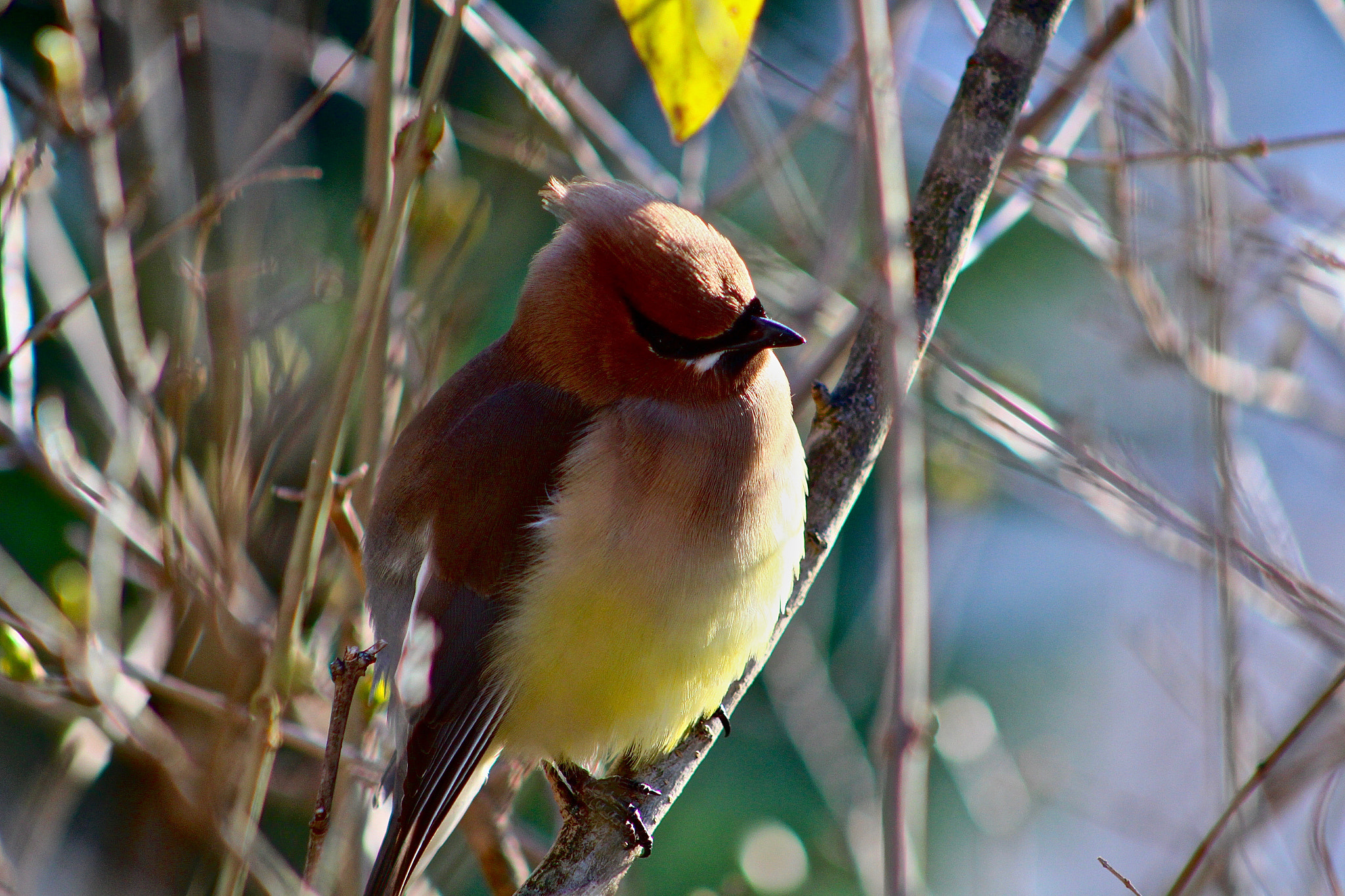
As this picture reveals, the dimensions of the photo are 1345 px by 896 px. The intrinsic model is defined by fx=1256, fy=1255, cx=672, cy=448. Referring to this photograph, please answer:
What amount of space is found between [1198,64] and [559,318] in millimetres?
1544

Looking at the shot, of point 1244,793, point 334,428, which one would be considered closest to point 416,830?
point 334,428

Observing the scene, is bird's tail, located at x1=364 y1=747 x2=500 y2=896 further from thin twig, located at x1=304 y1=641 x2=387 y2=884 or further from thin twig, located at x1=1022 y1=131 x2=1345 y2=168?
thin twig, located at x1=1022 y1=131 x2=1345 y2=168

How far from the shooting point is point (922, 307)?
2822 mm

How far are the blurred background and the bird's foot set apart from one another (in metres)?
0.51

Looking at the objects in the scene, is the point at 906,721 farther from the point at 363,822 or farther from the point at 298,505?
the point at 298,505

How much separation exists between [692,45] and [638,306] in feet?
3.27

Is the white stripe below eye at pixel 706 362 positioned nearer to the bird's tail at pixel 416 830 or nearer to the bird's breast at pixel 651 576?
the bird's breast at pixel 651 576

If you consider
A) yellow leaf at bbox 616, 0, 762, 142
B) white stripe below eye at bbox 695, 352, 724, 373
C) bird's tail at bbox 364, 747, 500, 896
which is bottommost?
bird's tail at bbox 364, 747, 500, 896

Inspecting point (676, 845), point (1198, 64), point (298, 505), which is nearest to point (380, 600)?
point (298, 505)

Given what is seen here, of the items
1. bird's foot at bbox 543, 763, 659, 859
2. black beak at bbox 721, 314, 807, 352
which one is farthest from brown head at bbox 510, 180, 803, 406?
bird's foot at bbox 543, 763, 659, 859

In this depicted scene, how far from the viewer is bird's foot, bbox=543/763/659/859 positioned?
9.12ft

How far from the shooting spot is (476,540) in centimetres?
304

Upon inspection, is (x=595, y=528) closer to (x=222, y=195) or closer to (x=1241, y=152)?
(x=222, y=195)

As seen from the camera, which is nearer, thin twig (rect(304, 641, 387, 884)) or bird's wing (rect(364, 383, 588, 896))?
thin twig (rect(304, 641, 387, 884))
